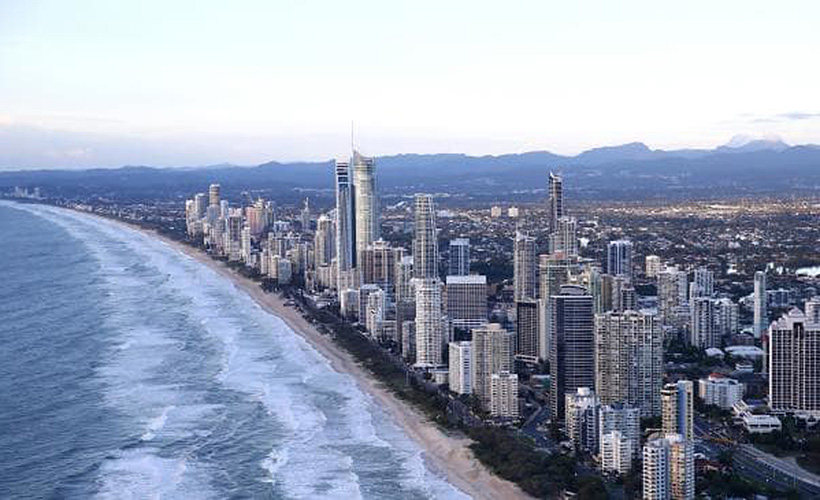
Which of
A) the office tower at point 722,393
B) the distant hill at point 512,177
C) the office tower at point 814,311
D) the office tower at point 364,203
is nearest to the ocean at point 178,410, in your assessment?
the office tower at point 722,393

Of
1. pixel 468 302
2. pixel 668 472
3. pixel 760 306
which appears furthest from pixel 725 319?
pixel 668 472

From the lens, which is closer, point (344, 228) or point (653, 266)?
point (653, 266)

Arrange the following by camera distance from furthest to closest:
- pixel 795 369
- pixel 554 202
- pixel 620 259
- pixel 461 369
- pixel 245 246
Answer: pixel 245 246 < pixel 554 202 < pixel 620 259 < pixel 461 369 < pixel 795 369

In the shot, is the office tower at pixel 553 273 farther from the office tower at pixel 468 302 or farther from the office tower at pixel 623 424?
the office tower at pixel 623 424

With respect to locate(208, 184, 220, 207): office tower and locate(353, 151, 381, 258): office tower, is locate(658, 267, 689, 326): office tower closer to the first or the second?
locate(353, 151, 381, 258): office tower

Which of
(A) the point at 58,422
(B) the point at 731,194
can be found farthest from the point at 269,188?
(A) the point at 58,422

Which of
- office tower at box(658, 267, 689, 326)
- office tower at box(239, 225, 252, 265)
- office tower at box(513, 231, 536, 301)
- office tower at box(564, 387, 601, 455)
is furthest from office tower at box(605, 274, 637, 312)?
office tower at box(239, 225, 252, 265)

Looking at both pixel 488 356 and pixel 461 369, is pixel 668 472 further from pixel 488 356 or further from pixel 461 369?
pixel 461 369
